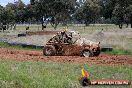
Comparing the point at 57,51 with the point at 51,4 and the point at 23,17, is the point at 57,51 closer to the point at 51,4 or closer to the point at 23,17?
the point at 51,4

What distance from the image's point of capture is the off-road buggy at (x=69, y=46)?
2530 cm

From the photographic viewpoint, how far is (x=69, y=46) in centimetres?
2566

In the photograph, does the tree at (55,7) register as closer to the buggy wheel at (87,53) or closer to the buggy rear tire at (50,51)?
the buggy rear tire at (50,51)

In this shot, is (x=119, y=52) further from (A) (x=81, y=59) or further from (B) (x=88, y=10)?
(B) (x=88, y=10)

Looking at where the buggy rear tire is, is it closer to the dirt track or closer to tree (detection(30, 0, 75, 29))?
the dirt track

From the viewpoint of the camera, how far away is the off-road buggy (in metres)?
25.3

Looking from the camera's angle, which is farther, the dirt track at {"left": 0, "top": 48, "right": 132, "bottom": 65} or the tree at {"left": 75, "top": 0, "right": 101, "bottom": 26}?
the tree at {"left": 75, "top": 0, "right": 101, "bottom": 26}

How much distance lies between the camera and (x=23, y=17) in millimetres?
105625

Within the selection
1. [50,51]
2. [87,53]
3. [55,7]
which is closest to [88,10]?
[55,7]

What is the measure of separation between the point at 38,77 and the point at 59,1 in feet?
195

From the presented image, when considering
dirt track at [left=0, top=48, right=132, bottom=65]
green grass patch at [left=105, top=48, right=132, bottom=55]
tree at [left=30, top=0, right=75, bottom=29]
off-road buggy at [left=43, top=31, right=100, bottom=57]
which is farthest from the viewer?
tree at [left=30, top=0, right=75, bottom=29]

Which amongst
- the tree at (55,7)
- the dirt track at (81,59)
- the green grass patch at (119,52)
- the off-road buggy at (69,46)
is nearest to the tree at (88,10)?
the tree at (55,7)

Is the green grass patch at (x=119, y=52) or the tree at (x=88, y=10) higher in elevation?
the tree at (x=88, y=10)

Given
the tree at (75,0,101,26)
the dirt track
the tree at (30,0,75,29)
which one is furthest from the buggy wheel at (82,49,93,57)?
the tree at (75,0,101,26)
